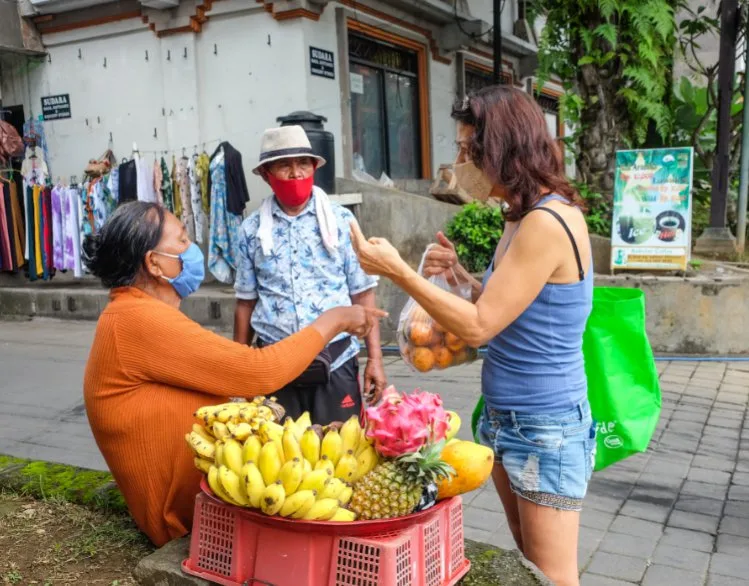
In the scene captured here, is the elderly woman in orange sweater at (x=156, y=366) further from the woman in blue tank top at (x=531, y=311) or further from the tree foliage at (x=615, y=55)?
the tree foliage at (x=615, y=55)

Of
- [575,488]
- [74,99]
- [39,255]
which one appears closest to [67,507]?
[575,488]

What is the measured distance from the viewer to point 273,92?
948 centimetres

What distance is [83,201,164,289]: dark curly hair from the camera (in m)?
2.34

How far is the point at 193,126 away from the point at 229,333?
124 inches

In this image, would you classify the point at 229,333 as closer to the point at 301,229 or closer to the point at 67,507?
the point at 301,229

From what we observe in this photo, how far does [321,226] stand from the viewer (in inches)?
143

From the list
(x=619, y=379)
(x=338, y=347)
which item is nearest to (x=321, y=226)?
(x=338, y=347)

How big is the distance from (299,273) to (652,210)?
218 inches

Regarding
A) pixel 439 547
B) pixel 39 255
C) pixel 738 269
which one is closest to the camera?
pixel 439 547

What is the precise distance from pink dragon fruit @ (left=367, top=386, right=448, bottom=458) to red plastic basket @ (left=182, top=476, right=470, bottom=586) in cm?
16

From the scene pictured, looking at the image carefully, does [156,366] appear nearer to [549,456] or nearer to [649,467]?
[549,456]

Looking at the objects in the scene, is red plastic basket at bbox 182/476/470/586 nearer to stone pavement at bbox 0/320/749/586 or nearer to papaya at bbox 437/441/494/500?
papaya at bbox 437/441/494/500

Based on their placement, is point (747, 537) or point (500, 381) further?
point (747, 537)

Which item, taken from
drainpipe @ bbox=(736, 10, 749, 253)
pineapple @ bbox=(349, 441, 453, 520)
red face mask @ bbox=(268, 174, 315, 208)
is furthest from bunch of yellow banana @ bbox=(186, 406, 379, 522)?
drainpipe @ bbox=(736, 10, 749, 253)
